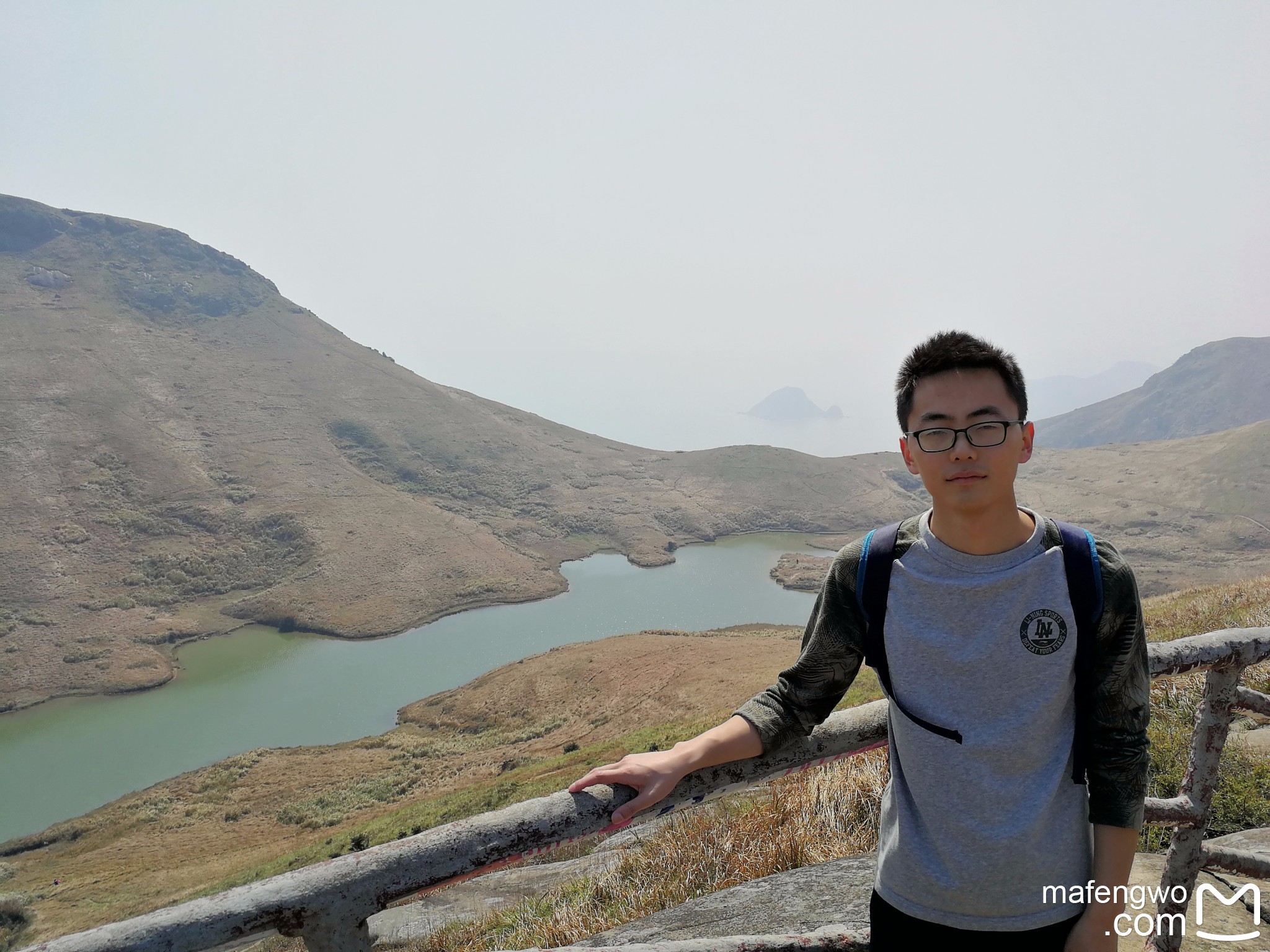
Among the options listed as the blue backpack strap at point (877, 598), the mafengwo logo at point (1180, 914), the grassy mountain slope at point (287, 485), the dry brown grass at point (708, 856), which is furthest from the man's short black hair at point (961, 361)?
the grassy mountain slope at point (287, 485)

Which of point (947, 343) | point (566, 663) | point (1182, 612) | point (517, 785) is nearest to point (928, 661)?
point (947, 343)

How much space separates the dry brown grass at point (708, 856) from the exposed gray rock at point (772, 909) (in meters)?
0.38

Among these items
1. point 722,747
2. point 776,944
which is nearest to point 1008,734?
point 722,747

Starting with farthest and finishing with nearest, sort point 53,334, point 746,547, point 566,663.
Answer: point 53,334 < point 746,547 < point 566,663

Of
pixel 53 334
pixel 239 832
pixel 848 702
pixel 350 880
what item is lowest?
pixel 239 832

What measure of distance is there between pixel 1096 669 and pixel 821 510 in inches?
5441

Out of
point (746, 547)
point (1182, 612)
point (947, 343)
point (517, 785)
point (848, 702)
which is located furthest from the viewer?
Answer: point (746, 547)

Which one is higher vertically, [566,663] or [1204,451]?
[1204,451]

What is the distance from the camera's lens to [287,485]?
110 meters

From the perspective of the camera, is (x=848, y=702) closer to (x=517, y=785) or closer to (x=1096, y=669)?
(x=517, y=785)

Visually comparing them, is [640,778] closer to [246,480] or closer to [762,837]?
Answer: [762,837]

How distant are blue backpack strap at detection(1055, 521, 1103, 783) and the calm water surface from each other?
134ft

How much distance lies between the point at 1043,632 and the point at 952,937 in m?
0.85

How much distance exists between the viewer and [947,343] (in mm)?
2018
